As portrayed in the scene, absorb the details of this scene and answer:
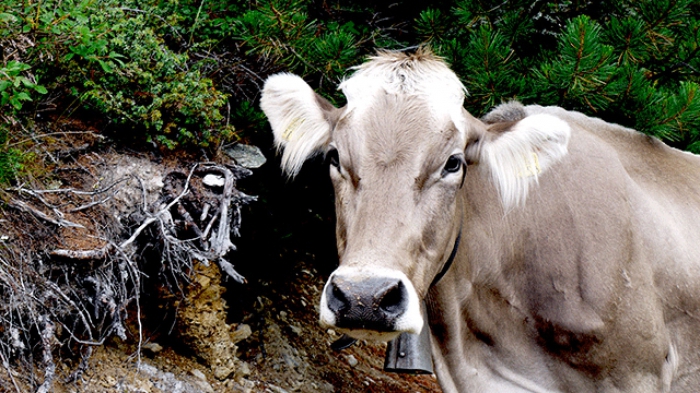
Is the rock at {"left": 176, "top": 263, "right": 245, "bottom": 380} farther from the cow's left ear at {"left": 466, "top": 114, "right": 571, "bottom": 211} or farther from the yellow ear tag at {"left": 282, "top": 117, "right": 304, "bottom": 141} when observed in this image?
the cow's left ear at {"left": 466, "top": 114, "right": 571, "bottom": 211}

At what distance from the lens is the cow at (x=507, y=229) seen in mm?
3457

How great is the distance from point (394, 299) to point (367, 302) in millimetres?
134

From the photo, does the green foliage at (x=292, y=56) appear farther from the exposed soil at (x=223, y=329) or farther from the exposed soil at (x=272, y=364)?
the exposed soil at (x=272, y=364)

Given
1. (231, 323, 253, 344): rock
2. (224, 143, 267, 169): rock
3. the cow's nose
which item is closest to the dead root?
(224, 143, 267, 169): rock

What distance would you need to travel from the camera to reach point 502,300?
4184mm

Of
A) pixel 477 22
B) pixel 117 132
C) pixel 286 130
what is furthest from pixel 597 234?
pixel 117 132

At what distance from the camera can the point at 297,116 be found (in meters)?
4.05

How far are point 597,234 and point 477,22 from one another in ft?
7.12

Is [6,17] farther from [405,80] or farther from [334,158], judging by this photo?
[405,80]

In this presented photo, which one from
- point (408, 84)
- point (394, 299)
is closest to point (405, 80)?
point (408, 84)

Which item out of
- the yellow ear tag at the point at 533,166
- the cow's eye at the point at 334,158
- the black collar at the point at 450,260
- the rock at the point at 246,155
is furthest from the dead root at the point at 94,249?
the yellow ear tag at the point at 533,166

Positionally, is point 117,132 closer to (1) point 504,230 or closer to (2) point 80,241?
(2) point 80,241

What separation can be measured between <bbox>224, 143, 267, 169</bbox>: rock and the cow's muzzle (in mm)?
2503

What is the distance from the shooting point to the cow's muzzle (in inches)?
118
